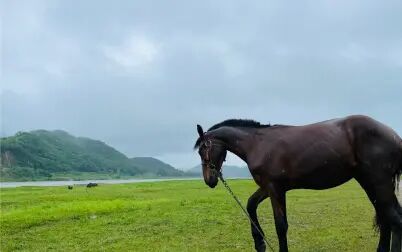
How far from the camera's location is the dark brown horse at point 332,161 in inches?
296

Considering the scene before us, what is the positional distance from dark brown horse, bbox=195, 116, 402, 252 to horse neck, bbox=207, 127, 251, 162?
104 millimetres

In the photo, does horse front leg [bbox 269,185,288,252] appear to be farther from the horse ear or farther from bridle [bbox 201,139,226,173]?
the horse ear

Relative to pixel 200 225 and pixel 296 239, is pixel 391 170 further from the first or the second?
pixel 200 225

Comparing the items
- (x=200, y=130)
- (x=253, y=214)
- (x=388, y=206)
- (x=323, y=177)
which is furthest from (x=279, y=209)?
(x=200, y=130)

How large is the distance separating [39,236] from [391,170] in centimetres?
1050

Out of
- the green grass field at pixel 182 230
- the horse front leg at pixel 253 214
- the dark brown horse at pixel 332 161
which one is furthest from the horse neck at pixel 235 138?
the green grass field at pixel 182 230

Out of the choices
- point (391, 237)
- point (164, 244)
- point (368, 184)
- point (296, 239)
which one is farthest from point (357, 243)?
point (164, 244)

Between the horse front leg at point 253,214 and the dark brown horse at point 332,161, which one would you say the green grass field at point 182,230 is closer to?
the horse front leg at point 253,214

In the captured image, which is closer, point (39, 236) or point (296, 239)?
point (296, 239)

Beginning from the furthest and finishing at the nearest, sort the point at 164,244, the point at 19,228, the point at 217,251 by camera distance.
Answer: the point at 19,228
the point at 164,244
the point at 217,251

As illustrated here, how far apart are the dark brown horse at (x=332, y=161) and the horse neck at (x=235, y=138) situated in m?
0.10

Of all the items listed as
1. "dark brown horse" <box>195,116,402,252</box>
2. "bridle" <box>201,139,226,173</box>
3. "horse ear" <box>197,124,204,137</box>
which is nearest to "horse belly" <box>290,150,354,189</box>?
"dark brown horse" <box>195,116,402,252</box>

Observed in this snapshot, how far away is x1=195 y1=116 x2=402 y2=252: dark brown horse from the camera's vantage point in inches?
296

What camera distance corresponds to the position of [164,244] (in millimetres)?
11375
